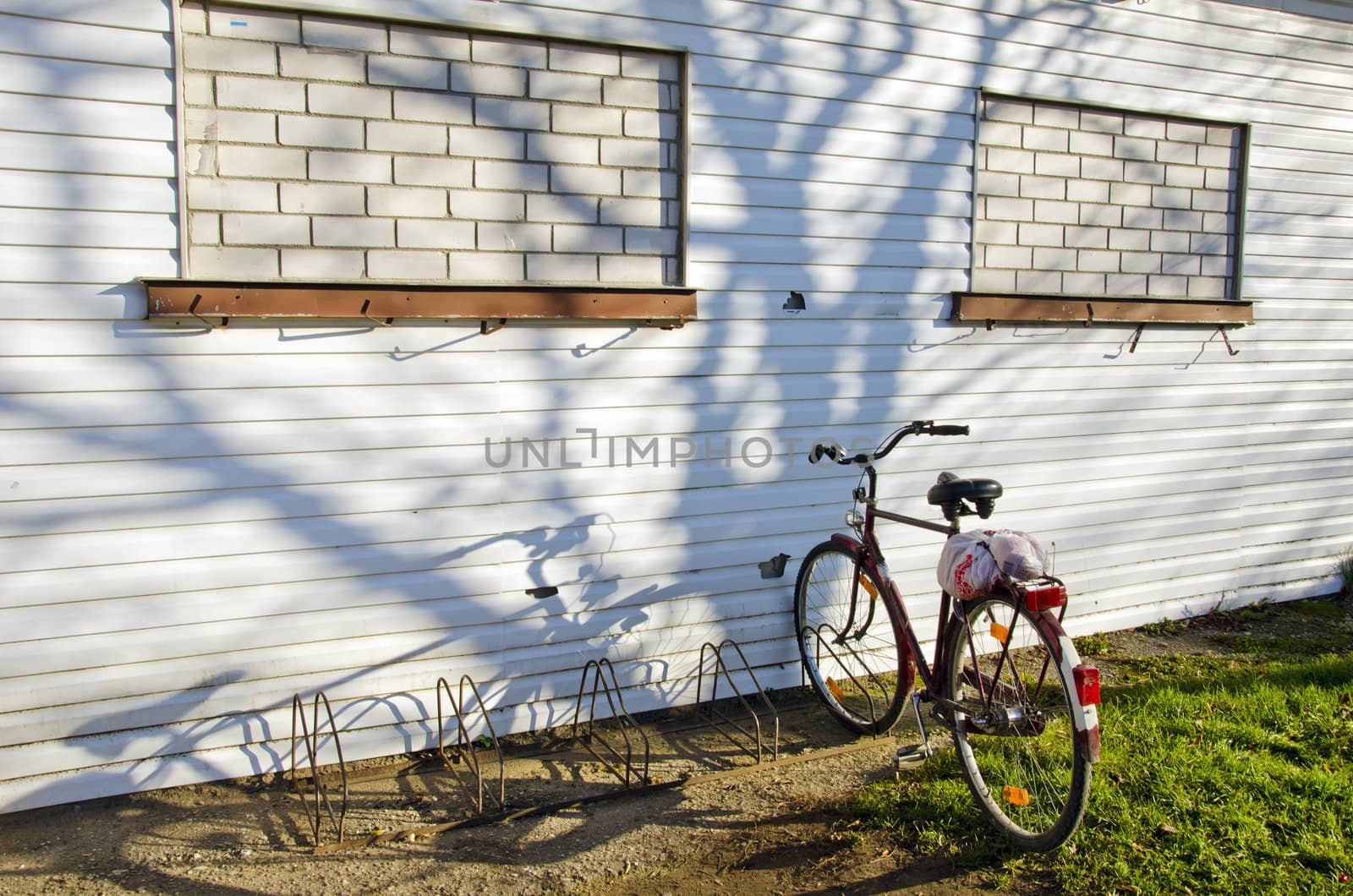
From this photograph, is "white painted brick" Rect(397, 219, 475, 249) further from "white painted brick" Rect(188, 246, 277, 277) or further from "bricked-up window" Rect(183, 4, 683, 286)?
"white painted brick" Rect(188, 246, 277, 277)

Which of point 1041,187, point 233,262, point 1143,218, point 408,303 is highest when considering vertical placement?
point 1041,187

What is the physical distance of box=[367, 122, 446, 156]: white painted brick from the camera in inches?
143

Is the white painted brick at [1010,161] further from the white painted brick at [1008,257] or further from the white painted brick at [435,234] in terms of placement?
the white painted brick at [435,234]

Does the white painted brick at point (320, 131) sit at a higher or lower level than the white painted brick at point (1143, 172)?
lower

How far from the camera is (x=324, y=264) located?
358 cm

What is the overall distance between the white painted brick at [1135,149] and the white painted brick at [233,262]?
4321mm

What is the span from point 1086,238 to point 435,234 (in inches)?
136

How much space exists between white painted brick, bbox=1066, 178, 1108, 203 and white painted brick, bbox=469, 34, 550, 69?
2894mm

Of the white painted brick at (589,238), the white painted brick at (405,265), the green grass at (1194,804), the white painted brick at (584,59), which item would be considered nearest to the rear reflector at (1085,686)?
the green grass at (1194,804)

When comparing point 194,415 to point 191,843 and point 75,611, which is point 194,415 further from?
point 191,843

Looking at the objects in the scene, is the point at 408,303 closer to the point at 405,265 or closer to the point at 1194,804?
the point at 405,265

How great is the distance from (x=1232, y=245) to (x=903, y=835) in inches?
167

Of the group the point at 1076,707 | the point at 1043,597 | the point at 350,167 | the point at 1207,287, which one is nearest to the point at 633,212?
the point at 350,167

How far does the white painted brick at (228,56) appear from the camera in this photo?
336 cm
